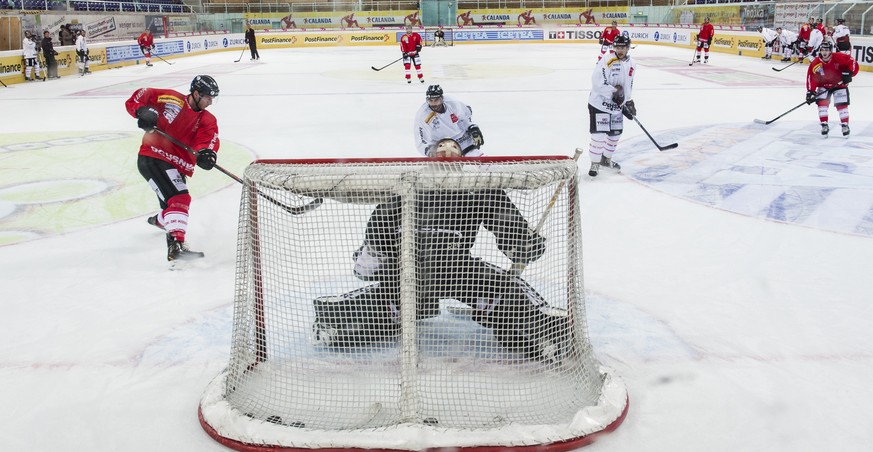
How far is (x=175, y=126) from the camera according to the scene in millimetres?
4113

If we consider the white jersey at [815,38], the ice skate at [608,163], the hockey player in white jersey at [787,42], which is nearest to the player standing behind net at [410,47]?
the ice skate at [608,163]

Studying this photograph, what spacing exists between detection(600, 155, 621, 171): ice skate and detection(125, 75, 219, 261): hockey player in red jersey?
3599 mm

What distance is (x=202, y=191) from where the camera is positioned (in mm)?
5758

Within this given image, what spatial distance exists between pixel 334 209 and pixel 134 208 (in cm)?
331

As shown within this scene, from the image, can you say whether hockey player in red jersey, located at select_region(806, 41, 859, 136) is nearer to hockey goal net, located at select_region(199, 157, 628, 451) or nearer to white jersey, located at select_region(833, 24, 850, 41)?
hockey goal net, located at select_region(199, 157, 628, 451)

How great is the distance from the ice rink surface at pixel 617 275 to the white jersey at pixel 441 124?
1070mm

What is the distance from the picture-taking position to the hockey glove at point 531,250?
8.90 ft

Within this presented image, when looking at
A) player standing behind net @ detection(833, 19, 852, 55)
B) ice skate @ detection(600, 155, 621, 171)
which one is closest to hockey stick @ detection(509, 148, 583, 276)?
ice skate @ detection(600, 155, 621, 171)

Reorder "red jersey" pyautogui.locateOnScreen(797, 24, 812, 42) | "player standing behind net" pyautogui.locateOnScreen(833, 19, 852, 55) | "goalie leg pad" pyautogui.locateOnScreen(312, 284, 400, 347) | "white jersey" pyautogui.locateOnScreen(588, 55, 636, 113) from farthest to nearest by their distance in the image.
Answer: "red jersey" pyautogui.locateOnScreen(797, 24, 812, 42) → "player standing behind net" pyautogui.locateOnScreen(833, 19, 852, 55) → "white jersey" pyautogui.locateOnScreen(588, 55, 636, 113) → "goalie leg pad" pyautogui.locateOnScreen(312, 284, 400, 347)

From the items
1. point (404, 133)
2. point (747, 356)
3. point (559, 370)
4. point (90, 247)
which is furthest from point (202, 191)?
point (747, 356)

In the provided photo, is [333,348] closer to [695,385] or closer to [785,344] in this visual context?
[695,385]

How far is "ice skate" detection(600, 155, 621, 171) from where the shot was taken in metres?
6.37

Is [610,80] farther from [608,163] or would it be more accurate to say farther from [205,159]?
[205,159]

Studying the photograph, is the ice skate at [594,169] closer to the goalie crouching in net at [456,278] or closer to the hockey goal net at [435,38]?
the goalie crouching in net at [456,278]
